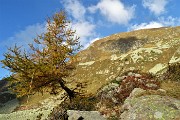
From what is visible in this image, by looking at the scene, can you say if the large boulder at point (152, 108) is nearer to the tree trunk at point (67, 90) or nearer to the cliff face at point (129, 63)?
the tree trunk at point (67, 90)

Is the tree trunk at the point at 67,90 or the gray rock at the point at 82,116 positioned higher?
the tree trunk at the point at 67,90

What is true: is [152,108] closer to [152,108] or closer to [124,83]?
[152,108]

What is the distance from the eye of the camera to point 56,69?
84.7ft

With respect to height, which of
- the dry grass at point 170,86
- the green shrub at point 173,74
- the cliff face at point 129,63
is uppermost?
the cliff face at point 129,63

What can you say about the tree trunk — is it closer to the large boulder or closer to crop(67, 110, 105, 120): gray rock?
crop(67, 110, 105, 120): gray rock

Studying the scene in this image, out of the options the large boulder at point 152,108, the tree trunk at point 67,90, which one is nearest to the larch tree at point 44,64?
the tree trunk at point 67,90

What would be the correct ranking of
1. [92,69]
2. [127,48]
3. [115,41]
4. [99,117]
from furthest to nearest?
[115,41] → [127,48] → [92,69] → [99,117]

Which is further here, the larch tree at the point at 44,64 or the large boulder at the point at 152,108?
the larch tree at the point at 44,64

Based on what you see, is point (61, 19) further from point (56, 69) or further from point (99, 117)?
point (99, 117)

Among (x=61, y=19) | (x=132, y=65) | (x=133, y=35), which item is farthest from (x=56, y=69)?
(x=133, y=35)

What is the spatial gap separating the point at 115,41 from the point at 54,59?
4466 inches

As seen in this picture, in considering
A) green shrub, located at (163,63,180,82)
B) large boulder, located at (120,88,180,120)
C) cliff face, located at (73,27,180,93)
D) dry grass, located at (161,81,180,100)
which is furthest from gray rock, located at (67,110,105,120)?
cliff face, located at (73,27,180,93)

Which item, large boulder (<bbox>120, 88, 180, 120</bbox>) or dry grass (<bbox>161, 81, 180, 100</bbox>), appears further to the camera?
dry grass (<bbox>161, 81, 180, 100</bbox>)

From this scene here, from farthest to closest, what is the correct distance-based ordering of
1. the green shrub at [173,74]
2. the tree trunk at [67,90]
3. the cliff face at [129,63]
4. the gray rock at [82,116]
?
the cliff face at [129,63] → the tree trunk at [67,90] → the green shrub at [173,74] → the gray rock at [82,116]
